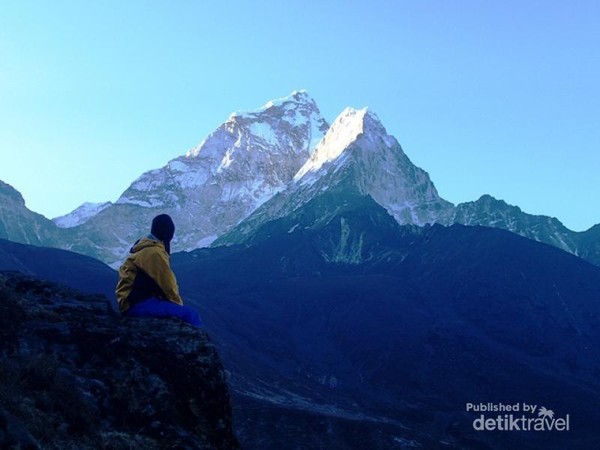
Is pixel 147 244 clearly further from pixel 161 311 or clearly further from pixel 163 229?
pixel 161 311

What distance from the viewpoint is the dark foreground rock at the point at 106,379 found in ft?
37.7

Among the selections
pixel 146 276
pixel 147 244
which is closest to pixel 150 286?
pixel 146 276

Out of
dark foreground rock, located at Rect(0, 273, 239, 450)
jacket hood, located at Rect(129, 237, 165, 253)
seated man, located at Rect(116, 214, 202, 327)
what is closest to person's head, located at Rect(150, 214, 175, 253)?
jacket hood, located at Rect(129, 237, 165, 253)

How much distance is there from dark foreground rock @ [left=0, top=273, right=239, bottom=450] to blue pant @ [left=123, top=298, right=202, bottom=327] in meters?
0.31

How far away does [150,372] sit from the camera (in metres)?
13.1

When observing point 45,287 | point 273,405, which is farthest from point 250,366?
point 45,287

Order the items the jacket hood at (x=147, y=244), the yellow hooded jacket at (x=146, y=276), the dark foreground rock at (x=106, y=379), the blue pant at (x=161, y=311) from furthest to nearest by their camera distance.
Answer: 1. the jacket hood at (x=147, y=244)
2. the blue pant at (x=161, y=311)
3. the yellow hooded jacket at (x=146, y=276)
4. the dark foreground rock at (x=106, y=379)

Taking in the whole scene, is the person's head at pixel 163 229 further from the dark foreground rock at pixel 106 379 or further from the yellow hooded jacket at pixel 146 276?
the dark foreground rock at pixel 106 379

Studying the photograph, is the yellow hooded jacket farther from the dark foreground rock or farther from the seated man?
the dark foreground rock

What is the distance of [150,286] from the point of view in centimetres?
1481

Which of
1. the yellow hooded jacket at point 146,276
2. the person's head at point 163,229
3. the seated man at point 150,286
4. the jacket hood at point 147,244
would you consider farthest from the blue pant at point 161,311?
the person's head at point 163,229

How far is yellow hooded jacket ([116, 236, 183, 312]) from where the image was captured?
14.6 m

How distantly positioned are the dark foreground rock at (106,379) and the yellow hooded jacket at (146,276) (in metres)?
0.58

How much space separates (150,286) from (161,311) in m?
0.49
